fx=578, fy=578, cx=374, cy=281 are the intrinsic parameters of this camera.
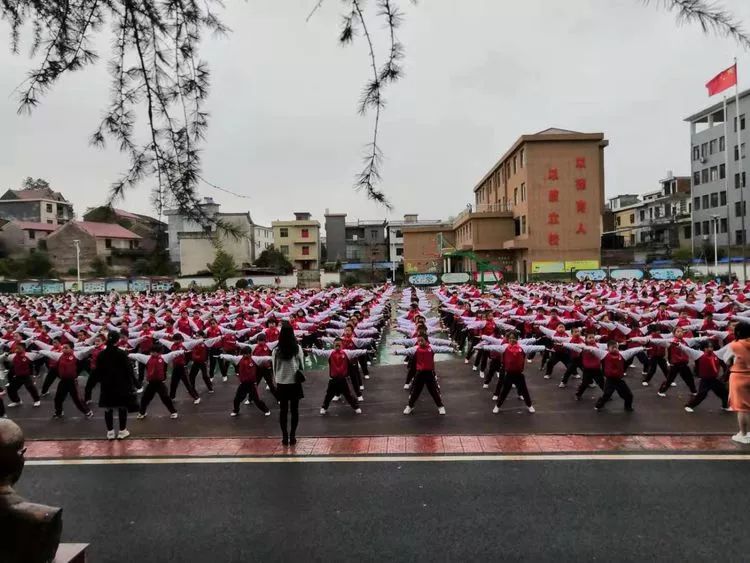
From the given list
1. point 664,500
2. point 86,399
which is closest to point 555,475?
point 664,500

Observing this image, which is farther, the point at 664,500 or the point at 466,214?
the point at 466,214

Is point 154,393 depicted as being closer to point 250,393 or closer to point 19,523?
point 250,393

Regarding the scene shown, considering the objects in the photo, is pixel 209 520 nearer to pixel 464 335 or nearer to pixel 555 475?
pixel 555 475

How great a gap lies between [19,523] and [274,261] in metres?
52.3

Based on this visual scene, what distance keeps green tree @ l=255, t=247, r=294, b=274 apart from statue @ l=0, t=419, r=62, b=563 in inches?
1942

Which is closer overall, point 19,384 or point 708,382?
point 708,382

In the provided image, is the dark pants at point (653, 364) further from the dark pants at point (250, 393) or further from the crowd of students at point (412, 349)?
the dark pants at point (250, 393)

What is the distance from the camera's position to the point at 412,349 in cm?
1112

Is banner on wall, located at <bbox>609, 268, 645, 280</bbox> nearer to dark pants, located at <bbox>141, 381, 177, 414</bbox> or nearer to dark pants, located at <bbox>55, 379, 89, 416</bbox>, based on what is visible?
dark pants, located at <bbox>141, 381, 177, 414</bbox>

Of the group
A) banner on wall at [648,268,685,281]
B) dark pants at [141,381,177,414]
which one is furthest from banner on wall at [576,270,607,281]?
dark pants at [141,381,177,414]

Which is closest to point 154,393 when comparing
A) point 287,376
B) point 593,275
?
point 287,376

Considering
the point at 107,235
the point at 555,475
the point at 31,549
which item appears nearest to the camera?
the point at 31,549

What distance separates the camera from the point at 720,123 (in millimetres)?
49062

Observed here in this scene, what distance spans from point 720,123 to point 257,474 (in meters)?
54.4
